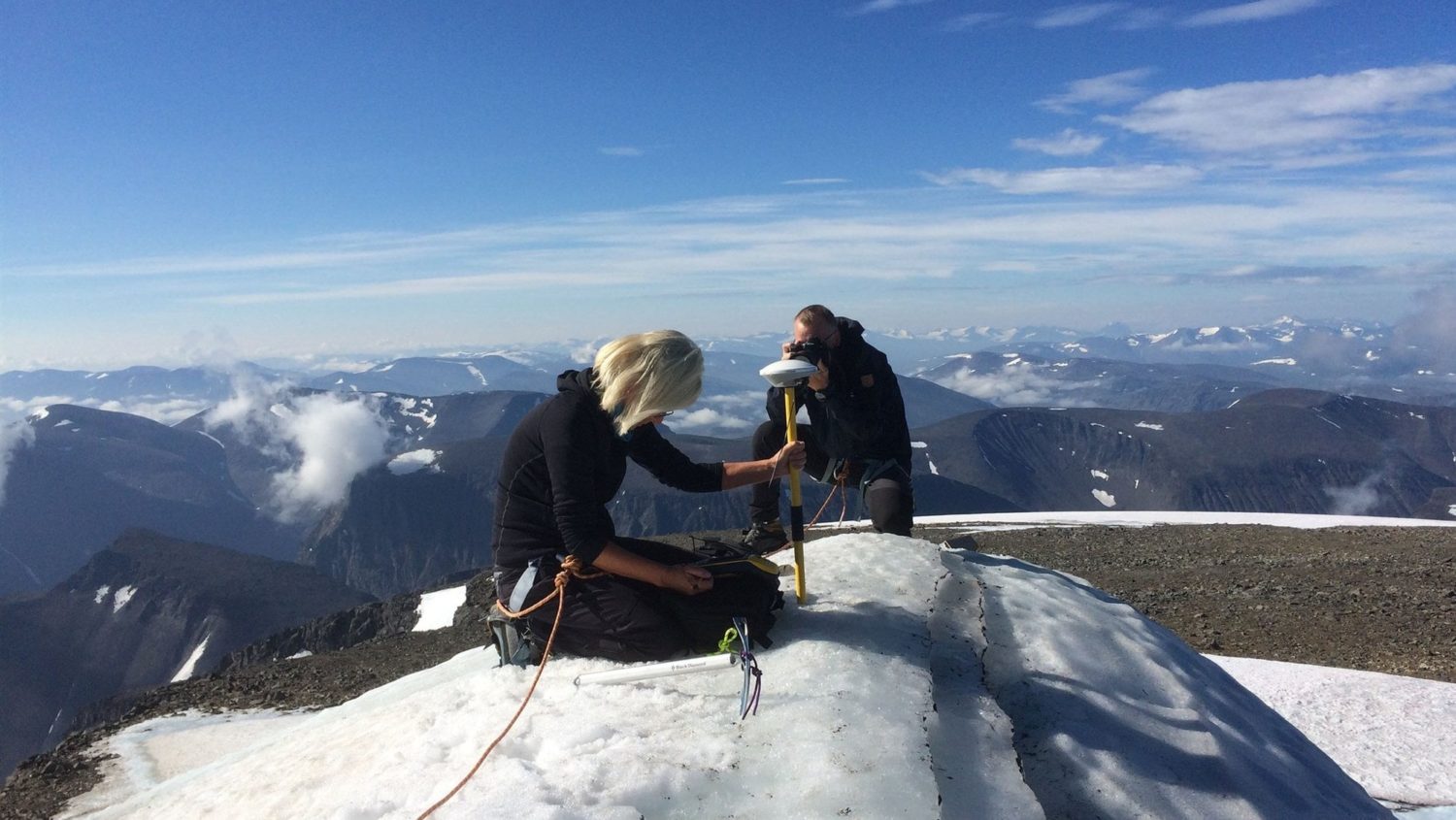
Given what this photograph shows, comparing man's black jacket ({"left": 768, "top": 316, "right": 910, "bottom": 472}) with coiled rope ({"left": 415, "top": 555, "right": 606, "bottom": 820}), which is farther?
man's black jacket ({"left": 768, "top": 316, "right": 910, "bottom": 472})

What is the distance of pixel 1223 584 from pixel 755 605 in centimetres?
1733

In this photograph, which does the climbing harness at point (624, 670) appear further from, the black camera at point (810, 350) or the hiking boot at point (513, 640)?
the black camera at point (810, 350)

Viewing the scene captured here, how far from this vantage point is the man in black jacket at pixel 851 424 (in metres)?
9.83

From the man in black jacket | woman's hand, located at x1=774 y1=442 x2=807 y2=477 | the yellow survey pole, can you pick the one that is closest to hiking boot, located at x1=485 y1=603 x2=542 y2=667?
the yellow survey pole

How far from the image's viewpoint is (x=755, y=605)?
6.39 metres

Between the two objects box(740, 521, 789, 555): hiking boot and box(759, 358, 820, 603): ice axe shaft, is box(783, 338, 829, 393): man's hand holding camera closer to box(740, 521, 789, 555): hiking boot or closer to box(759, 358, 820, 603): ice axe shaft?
box(740, 521, 789, 555): hiking boot

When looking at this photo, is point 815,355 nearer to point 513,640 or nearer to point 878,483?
point 878,483

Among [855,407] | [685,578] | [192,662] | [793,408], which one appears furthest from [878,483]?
[192,662]

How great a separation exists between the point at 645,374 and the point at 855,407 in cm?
456

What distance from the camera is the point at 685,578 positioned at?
6.08 metres

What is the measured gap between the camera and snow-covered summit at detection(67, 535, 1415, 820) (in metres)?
4.75

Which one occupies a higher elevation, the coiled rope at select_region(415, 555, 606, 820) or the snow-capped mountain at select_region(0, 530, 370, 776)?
the coiled rope at select_region(415, 555, 606, 820)

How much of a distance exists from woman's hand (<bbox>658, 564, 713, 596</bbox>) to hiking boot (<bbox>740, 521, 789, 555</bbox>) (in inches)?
107

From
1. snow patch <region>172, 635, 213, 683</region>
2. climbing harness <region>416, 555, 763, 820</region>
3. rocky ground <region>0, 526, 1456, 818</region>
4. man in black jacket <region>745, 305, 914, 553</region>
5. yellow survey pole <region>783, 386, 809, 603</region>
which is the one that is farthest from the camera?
snow patch <region>172, 635, 213, 683</region>
